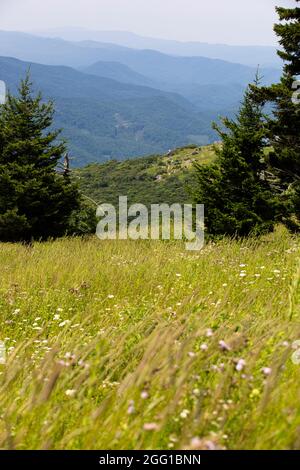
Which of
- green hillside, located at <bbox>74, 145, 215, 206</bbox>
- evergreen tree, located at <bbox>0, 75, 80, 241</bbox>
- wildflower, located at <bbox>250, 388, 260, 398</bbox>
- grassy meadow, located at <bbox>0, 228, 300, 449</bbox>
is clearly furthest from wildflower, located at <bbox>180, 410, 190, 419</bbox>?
green hillside, located at <bbox>74, 145, 215, 206</bbox>

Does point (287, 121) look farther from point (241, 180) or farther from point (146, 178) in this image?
point (146, 178)

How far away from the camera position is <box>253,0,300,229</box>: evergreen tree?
13.4 meters

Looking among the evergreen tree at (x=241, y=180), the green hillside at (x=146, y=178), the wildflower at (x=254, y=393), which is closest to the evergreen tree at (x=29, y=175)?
the evergreen tree at (x=241, y=180)

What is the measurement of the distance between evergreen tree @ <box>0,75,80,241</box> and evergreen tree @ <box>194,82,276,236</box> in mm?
7619

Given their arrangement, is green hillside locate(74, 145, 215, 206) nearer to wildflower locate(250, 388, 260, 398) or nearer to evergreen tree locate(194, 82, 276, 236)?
evergreen tree locate(194, 82, 276, 236)

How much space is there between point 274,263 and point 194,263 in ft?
3.99

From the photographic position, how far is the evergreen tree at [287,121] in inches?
526

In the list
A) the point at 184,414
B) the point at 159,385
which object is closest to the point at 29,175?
the point at 159,385

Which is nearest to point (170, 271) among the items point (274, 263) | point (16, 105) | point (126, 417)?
point (274, 263)

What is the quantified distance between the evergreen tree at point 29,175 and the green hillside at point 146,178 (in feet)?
174

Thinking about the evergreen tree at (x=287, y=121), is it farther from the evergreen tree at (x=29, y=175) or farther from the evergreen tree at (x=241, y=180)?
the evergreen tree at (x=29, y=175)

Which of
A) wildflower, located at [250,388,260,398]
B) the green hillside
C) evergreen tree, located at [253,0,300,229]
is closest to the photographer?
wildflower, located at [250,388,260,398]
